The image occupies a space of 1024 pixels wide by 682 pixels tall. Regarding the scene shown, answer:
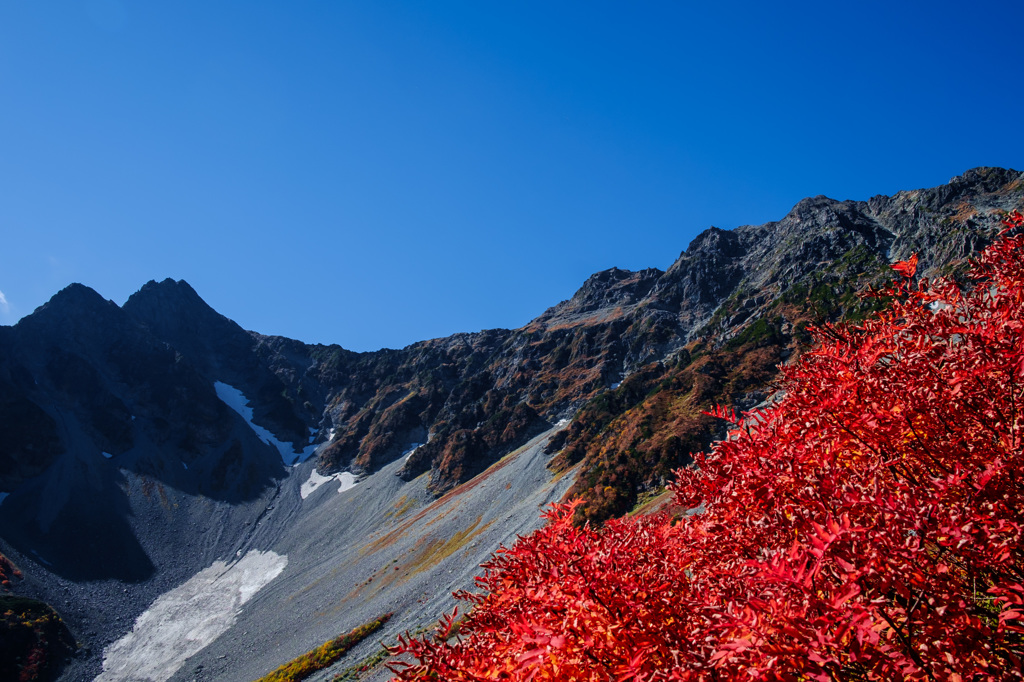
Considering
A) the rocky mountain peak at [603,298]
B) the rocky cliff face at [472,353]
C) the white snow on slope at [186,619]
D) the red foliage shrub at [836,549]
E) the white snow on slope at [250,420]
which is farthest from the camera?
the rocky mountain peak at [603,298]

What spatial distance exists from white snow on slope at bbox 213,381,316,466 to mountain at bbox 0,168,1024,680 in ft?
2.98

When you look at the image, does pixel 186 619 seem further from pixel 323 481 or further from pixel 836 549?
pixel 836 549

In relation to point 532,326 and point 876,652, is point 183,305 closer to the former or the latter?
point 532,326

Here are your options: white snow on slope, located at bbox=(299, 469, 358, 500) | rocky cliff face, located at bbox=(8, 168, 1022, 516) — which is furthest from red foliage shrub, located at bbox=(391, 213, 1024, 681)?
white snow on slope, located at bbox=(299, 469, 358, 500)

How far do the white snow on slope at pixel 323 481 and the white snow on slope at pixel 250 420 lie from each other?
47.4 ft

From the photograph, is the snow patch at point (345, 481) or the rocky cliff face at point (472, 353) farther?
the snow patch at point (345, 481)

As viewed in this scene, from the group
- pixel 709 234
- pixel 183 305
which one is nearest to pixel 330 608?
pixel 709 234

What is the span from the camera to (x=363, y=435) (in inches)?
5221

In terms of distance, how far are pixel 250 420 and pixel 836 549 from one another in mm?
163021

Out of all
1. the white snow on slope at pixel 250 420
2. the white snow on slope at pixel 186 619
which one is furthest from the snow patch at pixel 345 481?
the white snow on slope at pixel 186 619

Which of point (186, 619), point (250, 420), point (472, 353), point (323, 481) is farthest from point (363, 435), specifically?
point (186, 619)

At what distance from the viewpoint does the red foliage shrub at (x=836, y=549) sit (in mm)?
3307

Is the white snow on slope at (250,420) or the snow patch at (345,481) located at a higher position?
the white snow on slope at (250,420)

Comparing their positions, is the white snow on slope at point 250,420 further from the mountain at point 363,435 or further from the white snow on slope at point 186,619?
the white snow on slope at point 186,619
